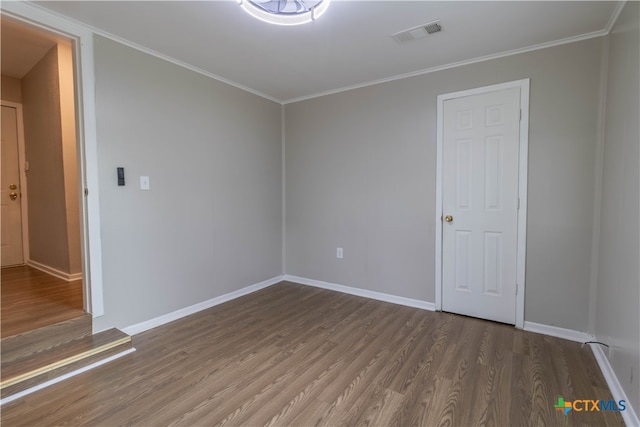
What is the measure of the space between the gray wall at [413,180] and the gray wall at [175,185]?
2.12 ft

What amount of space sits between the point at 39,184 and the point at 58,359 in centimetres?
258

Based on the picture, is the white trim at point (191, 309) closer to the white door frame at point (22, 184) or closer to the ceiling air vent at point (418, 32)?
the white door frame at point (22, 184)

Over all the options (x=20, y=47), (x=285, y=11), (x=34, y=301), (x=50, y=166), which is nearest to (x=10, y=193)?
(x=50, y=166)

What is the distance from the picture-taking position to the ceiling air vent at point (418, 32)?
90.3 inches

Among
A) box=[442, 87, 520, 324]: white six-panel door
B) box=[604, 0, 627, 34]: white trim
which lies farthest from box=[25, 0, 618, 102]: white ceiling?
box=[442, 87, 520, 324]: white six-panel door

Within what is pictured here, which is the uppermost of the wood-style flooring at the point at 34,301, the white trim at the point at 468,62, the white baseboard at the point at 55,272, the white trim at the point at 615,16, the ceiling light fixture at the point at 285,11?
the white trim at the point at 468,62

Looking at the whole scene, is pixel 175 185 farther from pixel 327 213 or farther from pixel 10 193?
pixel 10 193

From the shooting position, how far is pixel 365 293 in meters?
3.64

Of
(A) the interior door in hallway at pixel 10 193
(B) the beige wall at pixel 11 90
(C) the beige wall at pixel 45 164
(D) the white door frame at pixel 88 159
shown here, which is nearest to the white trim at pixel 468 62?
(D) the white door frame at pixel 88 159

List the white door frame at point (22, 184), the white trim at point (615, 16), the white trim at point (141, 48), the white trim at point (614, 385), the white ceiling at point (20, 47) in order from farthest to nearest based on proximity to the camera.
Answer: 1. the white door frame at point (22, 184)
2. the white ceiling at point (20, 47)
3. the white trim at point (141, 48)
4. the white trim at point (615, 16)
5. the white trim at point (614, 385)

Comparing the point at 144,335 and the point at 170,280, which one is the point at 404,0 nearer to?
the point at 170,280

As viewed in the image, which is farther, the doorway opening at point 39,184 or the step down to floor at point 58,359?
the doorway opening at point 39,184

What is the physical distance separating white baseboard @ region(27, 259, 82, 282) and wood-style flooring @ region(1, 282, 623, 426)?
1.38 m

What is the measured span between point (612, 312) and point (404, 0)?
2.43m
